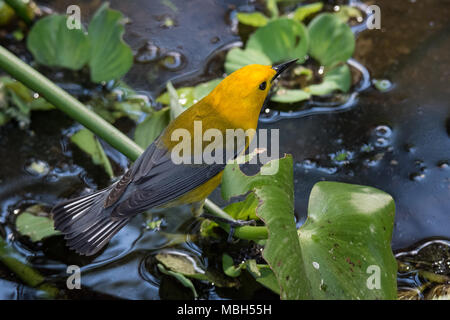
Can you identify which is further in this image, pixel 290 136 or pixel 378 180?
pixel 290 136

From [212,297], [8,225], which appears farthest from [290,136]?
[8,225]

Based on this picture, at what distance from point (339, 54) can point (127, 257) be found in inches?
64.8

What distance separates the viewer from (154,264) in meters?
2.39

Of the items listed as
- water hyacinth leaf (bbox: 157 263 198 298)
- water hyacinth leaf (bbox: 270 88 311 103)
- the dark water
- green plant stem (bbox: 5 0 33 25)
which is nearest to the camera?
water hyacinth leaf (bbox: 157 263 198 298)

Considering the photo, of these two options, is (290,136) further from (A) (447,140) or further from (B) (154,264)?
(B) (154,264)

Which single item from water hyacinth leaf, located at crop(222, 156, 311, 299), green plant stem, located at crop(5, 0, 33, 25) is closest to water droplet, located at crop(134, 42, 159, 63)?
green plant stem, located at crop(5, 0, 33, 25)

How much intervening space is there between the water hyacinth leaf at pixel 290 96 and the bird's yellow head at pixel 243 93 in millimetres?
420

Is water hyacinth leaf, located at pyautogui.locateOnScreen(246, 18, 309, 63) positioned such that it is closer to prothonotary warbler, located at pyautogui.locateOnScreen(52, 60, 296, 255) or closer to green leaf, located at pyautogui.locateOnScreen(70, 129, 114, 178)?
prothonotary warbler, located at pyautogui.locateOnScreen(52, 60, 296, 255)

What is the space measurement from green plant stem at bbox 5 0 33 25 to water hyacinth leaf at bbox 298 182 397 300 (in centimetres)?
231

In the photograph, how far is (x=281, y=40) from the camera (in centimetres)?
304

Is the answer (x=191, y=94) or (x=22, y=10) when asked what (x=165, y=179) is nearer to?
(x=191, y=94)

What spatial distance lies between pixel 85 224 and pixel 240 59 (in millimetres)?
1321

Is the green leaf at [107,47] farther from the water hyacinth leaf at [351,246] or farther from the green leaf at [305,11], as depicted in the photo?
the water hyacinth leaf at [351,246]

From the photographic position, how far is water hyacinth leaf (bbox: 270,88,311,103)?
2.89m
